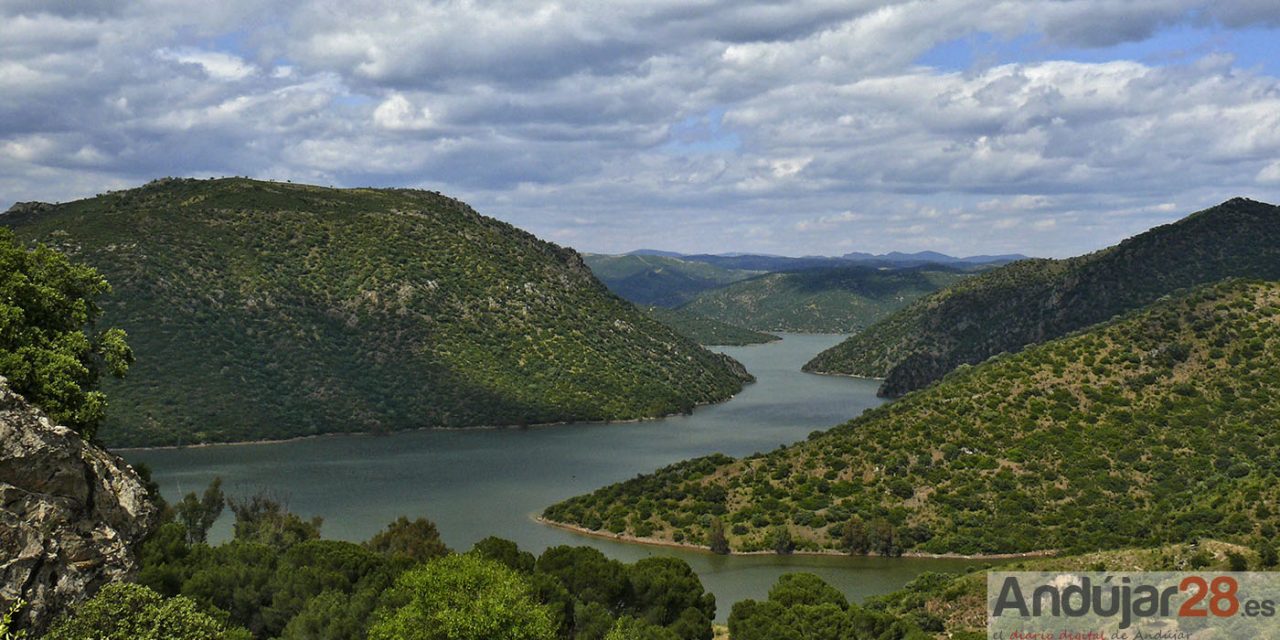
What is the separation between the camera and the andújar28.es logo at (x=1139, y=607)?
46.5m

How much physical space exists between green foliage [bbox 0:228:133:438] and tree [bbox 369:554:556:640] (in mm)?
15413

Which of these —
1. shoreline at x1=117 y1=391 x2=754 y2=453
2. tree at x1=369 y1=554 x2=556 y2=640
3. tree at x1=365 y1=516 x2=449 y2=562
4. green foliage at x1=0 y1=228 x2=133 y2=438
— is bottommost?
tree at x1=365 y1=516 x2=449 y2=562

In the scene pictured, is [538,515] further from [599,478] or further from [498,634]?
[498,634]

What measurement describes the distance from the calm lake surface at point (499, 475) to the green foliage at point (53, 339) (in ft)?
147

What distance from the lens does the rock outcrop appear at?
30031 mm

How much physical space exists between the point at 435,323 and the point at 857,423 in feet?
311

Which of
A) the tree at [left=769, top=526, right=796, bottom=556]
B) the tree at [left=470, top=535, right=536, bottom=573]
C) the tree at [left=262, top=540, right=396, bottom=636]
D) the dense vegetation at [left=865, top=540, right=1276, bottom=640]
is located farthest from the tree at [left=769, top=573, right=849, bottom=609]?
the tree at [left=769, top=526, right=796, bottom=556]

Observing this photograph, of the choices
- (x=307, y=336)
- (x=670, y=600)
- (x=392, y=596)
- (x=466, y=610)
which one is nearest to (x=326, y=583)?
(x=392, y=596)

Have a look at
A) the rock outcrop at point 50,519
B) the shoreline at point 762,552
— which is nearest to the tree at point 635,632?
the rock outcrop at point 50,519

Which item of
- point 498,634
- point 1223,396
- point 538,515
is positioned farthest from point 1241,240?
point 498,634

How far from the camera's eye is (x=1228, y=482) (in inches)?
3241

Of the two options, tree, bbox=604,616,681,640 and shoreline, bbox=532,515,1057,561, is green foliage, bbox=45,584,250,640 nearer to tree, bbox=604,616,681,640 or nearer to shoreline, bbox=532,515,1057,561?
tree, bbox=604,616,681,640

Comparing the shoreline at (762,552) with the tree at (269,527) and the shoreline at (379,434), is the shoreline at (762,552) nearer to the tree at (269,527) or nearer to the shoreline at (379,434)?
the tree at (269,527)

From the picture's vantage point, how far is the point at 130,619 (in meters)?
31.1
